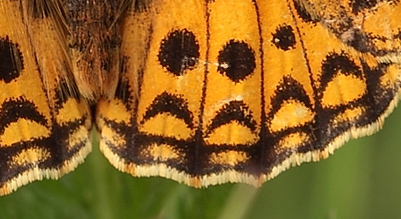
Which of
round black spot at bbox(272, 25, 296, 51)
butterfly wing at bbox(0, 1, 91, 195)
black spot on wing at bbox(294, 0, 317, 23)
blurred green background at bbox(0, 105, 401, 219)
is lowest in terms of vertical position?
blurred green background at bbox(0, 105, 401, 219)

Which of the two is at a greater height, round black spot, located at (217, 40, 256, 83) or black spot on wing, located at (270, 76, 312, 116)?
round black spot, located at (217, 40, 256, 83)

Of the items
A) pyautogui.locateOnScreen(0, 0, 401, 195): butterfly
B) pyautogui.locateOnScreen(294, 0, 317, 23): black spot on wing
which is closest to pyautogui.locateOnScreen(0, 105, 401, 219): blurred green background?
pyautogui.locateOnScreen(0, 0, 401, 195): butterfly

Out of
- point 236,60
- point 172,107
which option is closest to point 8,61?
point 172,107

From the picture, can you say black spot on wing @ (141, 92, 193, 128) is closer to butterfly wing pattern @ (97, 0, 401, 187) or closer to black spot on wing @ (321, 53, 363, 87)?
butterfly wing pattern @ (97, 0, 401, 187)

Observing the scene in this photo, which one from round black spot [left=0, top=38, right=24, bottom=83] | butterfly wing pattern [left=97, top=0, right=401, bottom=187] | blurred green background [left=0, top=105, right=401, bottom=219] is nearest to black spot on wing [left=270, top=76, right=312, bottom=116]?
butterfly wing pattern [left=97, top=0, right=401, bottom=187]

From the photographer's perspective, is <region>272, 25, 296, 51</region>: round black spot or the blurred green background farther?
the blurred green background
